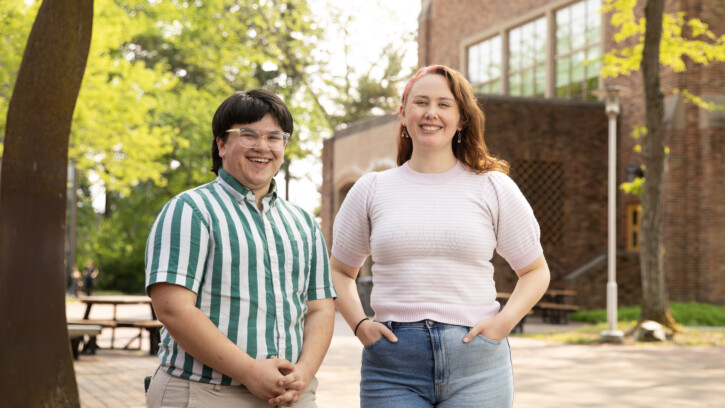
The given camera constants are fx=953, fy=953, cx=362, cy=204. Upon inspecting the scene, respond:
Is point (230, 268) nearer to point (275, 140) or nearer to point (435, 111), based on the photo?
point (275, 140)

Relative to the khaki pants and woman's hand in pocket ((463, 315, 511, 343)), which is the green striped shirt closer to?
the khaki pants

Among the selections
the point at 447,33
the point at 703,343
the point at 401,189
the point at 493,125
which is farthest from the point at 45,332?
the point at 447,33

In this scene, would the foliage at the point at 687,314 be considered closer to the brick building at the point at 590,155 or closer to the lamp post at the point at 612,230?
the brick building at the point at 590,155

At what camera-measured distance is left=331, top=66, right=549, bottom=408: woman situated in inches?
124

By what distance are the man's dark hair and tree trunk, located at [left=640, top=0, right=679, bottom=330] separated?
1422 cm

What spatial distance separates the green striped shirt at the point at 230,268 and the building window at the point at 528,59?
25.1 metres

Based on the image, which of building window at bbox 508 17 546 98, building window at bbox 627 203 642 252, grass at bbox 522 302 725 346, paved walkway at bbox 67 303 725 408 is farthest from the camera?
building window at bbox 508 17 546 98

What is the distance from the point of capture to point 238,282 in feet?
9.11

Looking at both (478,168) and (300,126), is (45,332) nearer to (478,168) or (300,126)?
(478,168)

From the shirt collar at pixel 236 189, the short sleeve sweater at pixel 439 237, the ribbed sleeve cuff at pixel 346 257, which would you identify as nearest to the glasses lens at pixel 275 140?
the shirt collar at pixel 236 189

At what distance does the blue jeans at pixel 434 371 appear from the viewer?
3.12m

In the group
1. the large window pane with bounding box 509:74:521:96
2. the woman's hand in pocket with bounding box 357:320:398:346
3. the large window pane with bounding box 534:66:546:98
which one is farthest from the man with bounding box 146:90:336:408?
the large window pane with bounding box 509:74:521:96

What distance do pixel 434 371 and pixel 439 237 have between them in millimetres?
439

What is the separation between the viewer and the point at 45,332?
254 inches
